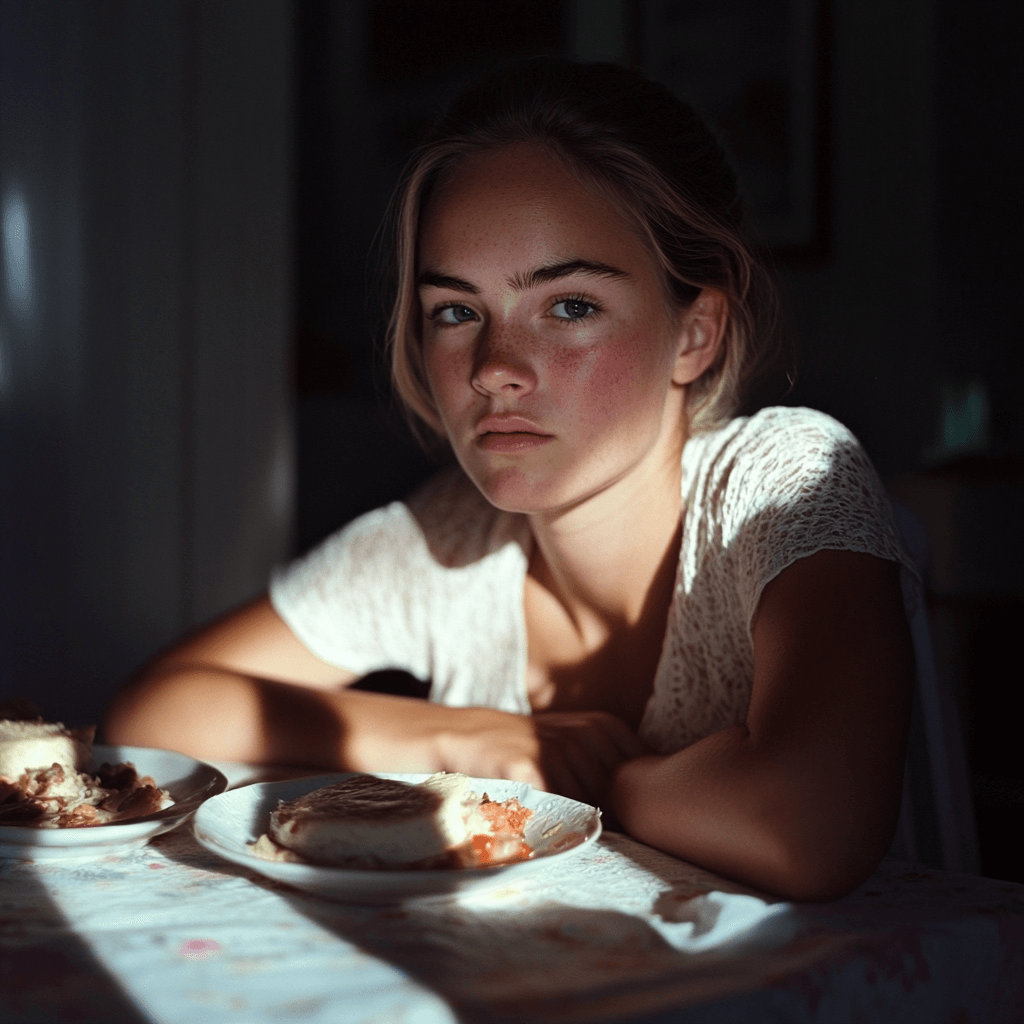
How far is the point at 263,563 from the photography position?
9.75ft

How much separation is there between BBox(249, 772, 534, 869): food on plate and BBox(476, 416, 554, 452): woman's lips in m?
0.44

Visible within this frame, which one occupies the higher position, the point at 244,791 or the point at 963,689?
the point at 244,791

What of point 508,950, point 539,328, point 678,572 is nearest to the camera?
point 508,950

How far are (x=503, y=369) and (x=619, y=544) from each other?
1.11 ft

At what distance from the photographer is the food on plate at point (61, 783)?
759 millimetres

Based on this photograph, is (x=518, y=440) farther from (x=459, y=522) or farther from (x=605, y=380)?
(x=459, y=522)

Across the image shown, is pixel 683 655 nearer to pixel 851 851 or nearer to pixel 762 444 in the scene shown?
pixel 762 444

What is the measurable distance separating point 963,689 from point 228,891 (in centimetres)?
198

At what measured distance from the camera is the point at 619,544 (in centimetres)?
128

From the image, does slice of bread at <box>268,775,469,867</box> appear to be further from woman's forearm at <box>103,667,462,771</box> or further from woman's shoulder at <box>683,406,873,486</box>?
woman's shoulder at <box>683,406,873,486</box>

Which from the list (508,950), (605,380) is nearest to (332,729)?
(605,380)

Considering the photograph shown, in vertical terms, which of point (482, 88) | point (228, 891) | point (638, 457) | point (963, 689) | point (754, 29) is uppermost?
point (754, 29)

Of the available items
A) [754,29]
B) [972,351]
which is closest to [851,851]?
[972,351]

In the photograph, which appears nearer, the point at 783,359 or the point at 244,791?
the point at 244,791
